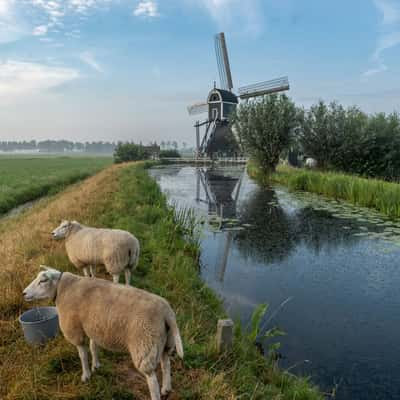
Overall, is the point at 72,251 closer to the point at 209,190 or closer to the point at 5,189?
the point at 209,190

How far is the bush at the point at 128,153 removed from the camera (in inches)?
1641

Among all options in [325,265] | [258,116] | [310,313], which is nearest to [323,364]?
[310,313]

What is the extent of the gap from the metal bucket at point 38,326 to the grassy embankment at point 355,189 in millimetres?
10699

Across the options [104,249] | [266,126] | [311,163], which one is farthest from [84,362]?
[311,163]

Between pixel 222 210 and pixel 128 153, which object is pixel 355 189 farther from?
pixel 128 153

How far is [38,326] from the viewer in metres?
3.05

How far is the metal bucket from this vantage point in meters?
3.04

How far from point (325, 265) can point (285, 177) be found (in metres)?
12.5

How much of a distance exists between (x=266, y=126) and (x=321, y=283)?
589 inches

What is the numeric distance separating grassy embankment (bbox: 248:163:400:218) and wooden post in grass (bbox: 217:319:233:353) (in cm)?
945

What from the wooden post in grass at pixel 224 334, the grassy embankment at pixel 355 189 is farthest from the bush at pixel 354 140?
the wooden post in grass at pixel 224 334

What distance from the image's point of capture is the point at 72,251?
449 centimetres

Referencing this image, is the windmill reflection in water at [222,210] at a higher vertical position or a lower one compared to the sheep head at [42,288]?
lower

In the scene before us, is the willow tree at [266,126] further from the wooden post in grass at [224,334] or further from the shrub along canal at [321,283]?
the wooden post in grass at [224,334]
